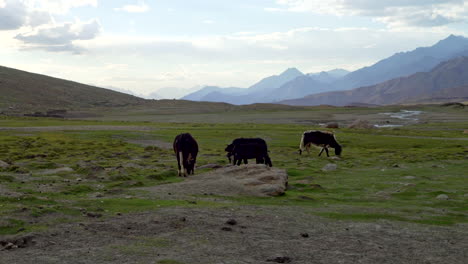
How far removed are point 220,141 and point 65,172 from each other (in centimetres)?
2902

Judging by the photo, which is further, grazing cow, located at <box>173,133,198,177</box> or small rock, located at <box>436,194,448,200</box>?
grazing cow, located at <box>173,133,198,177</box>

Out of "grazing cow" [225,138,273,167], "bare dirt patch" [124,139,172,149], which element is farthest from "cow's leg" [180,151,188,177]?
"bare dirt patch" [124,139,172,149]

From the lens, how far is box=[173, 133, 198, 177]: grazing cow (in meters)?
25.6

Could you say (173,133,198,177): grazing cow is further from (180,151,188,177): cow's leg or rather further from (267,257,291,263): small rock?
(267,257,291,263): small rock

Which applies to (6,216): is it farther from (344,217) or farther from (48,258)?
(344,217)

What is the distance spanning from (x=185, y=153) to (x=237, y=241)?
1281cm

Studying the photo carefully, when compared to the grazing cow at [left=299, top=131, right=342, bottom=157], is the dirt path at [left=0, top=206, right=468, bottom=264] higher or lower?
lower

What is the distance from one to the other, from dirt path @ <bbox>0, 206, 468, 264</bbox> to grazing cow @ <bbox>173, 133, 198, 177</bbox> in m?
9.09

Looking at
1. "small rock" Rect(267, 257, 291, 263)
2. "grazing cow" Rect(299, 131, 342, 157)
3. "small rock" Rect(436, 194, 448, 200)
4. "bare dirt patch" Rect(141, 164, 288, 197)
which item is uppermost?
"grazing cow" Rect(299, 131, 342, 157)

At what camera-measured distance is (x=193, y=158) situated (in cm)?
2609

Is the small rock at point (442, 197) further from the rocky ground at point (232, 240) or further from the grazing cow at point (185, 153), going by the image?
the grazing cow at point (185, 153)

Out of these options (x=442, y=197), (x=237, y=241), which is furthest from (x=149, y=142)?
(x=237, y=241)

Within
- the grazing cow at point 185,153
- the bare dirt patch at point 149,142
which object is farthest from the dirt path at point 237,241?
the bare dirt patch at point 149,142

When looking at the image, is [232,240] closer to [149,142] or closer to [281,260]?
[281,260]
